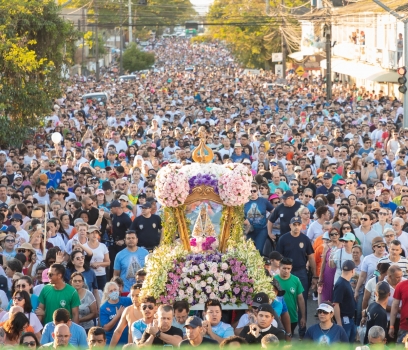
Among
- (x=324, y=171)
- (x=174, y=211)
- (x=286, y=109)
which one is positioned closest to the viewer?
(x=174, y=211)

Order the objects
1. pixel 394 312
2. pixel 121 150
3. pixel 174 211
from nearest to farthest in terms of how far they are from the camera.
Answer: pixel 394 312 → pixel 174 211 → pixel 121 150

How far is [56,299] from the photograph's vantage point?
36.9ft

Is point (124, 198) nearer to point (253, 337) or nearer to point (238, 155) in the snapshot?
point (238, 155)

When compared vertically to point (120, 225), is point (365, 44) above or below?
below

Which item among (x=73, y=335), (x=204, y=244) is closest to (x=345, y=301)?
(x=204, y=244)

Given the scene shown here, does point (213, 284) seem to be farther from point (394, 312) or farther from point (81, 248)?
point (81, 248)

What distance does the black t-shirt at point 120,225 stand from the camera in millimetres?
15867

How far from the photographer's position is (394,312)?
11070mm

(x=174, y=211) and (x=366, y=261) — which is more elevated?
(x=174, y=211)

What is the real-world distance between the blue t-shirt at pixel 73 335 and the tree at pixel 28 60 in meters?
16.1

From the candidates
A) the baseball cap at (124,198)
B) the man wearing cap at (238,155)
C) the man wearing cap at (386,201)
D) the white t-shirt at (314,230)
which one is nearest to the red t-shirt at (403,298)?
the white t-shirt at (314,230)

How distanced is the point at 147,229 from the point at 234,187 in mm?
3902

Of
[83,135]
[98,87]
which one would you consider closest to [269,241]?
[83,135]

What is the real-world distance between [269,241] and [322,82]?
145 ft
